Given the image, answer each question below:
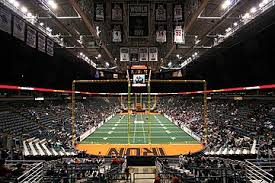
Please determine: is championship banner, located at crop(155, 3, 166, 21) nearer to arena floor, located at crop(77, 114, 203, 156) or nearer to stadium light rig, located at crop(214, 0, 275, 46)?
stadium light rig, located at crop(214, 0, 275, 46)

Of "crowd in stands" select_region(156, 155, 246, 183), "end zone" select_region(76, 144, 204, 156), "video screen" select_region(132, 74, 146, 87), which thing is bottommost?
"end zone" select_region(76, 144, 204, 156)

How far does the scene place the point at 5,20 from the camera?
44.3 ft

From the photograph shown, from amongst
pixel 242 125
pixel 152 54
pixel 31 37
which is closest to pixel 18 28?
pixel 31 37

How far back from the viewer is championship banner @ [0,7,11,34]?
13.1 m

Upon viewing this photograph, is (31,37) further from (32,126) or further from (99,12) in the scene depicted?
(32,126)

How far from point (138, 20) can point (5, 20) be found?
5.49m

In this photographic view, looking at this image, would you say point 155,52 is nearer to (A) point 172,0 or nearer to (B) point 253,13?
(A) point 172,0

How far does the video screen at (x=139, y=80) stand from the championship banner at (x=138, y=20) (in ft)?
23.0

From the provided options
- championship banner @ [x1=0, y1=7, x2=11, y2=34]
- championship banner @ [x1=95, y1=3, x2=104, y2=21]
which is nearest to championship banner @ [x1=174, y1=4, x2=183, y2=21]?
championship banner @ [x1=95, y1=3, x2=104, y2=21]

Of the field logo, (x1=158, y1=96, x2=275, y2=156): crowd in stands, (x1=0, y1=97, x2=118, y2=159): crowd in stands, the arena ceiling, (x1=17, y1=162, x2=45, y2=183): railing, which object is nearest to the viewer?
(x1=17, y1=162, x2=45, y2=183): railing

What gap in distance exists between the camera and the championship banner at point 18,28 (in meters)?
14.4

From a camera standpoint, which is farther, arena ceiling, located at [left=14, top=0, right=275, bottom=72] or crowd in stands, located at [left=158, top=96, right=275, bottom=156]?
crowd in stands, located at [left=158, top=96, right=275, bottom=156]

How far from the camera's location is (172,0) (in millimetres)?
18500

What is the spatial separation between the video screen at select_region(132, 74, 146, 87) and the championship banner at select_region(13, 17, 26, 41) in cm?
759
